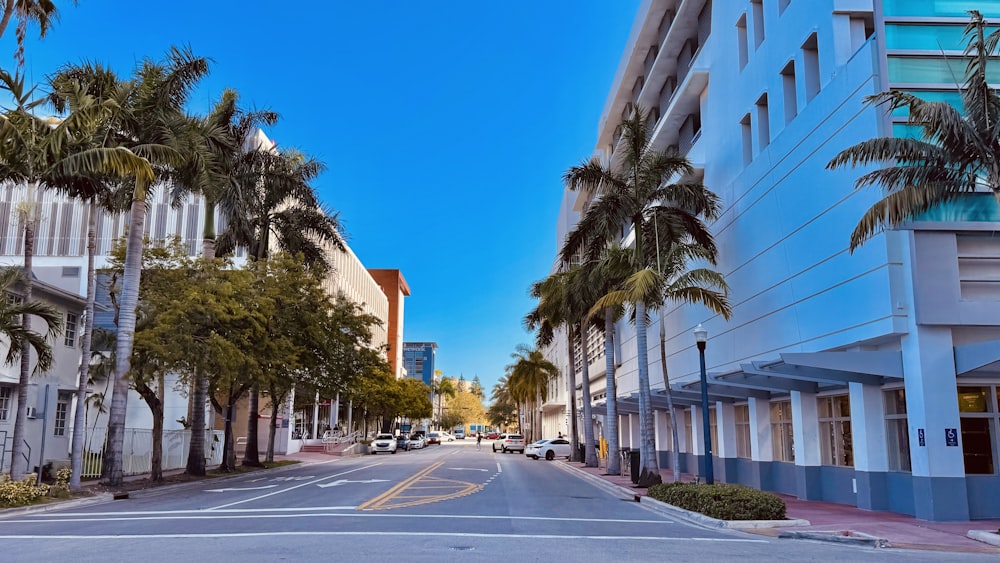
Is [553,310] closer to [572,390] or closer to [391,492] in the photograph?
[572,390]

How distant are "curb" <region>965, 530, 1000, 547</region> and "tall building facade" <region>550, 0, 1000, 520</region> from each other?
2062mm

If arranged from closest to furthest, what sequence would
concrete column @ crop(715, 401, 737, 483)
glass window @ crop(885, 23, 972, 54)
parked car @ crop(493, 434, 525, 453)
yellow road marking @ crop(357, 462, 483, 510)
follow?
glass window @ crop(885, 23, 972, 54) < yellow road marking @ crop(357, 462, 483, 510) < concrete column @ crop(715, 401, 737, 483) < parked car @ crop(493, 434, 525, 453)

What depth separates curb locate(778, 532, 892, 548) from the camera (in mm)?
12766

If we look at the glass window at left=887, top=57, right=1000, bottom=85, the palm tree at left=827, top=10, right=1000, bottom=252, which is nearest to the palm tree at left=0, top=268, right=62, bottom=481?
the palm tree at left=827, top=10, right=1000, bottom=252

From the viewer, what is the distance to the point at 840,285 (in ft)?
59.4

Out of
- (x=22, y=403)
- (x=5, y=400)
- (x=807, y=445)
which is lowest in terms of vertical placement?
(x=807, y=445)

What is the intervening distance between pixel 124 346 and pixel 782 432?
19751mm

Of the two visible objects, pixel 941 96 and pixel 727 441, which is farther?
pixel 727 441

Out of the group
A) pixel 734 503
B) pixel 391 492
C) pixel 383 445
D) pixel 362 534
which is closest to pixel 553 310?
pixel 391 492

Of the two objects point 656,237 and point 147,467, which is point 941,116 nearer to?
point 656,237

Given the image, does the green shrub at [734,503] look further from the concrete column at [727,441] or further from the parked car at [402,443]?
the parked car at [402,443]

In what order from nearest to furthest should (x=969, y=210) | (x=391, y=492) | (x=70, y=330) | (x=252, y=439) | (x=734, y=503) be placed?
1. (x=734, y=503)
2. (x=969, y=210)
3. (x=391, y=492)
4. (x=70, y=330)
5. (x=252, y=439)

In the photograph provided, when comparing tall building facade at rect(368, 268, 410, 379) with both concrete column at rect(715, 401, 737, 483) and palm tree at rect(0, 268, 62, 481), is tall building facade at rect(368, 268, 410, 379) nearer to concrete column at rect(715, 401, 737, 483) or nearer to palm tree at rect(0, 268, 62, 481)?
concrete column at rect(715, 401, 737, 483)

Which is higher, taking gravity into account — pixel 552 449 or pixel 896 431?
pixel 896 431
